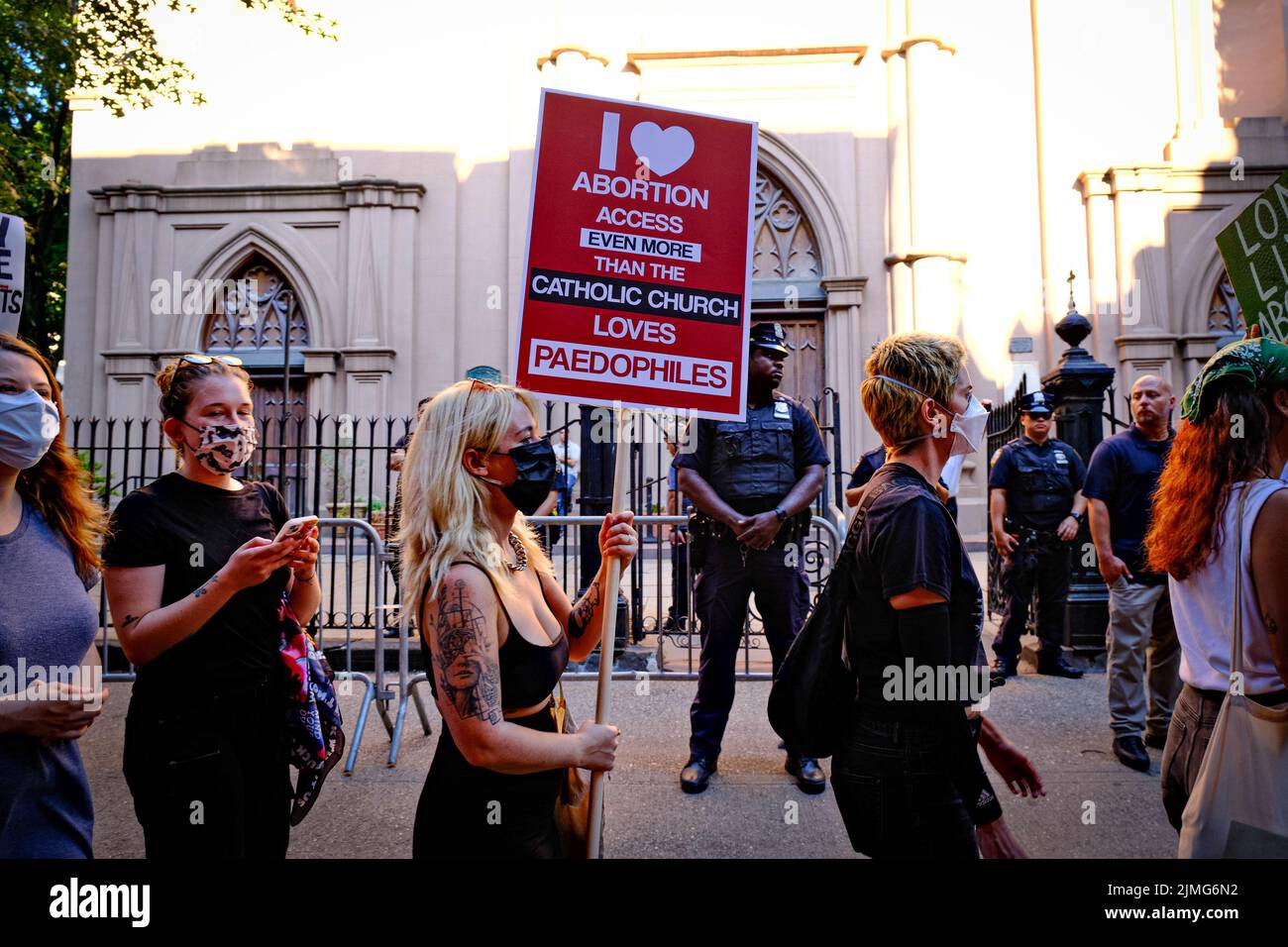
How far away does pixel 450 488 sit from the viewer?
2229mm

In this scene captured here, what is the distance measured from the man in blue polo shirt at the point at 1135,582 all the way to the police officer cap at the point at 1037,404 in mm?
1757

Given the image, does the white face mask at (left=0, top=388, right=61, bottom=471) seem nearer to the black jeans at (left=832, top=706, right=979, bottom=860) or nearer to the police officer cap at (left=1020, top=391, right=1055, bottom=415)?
the black jeans at (left=832, top=706, right=979, bottom=860)

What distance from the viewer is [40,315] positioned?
667 inches

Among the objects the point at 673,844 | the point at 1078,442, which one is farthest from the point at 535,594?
the point at 1078,442

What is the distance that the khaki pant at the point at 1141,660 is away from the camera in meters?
5.01

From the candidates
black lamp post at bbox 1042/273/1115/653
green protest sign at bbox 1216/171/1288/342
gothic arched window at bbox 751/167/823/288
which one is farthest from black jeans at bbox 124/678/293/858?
gothic arched window at bbox 751/167/823/288

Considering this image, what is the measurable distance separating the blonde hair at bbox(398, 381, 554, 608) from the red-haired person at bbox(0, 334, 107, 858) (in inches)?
35.0

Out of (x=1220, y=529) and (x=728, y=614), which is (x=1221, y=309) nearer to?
(x=728, y=614)

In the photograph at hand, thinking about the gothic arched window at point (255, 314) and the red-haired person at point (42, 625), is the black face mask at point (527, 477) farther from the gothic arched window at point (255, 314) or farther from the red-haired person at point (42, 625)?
the gothic arched window at point (255, 314)

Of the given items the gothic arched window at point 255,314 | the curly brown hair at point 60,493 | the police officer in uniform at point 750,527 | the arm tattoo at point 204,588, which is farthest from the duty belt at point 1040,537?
the gothic arched window at point 255,314

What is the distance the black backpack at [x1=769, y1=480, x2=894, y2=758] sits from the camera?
2.46 m
